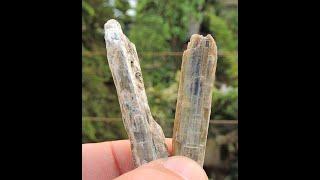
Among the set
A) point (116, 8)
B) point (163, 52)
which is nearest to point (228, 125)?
point (163, 52)

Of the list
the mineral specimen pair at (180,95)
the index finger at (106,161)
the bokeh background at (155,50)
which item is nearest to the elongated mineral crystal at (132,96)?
the mineral specimen pair at (180,95)

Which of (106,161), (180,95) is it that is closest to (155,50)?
(106,161)

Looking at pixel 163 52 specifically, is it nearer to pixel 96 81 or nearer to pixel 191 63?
pixel 96 81

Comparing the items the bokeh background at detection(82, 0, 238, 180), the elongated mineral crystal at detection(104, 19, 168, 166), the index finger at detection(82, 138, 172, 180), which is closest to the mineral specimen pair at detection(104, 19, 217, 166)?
the elongated mineral crystal at detection(104, 19, 168, 166)

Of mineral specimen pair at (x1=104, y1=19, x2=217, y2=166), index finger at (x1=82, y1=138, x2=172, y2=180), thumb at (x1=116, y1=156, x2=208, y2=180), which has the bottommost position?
index finger at (x1=82, y1=138, x2=172, y2=180)

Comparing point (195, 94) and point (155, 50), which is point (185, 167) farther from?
point (155, 50)

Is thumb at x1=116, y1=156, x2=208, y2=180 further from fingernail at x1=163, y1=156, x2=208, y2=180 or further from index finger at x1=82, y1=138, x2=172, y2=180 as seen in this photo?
index finger at x1=82, y1=138, x2=172, y2=180
